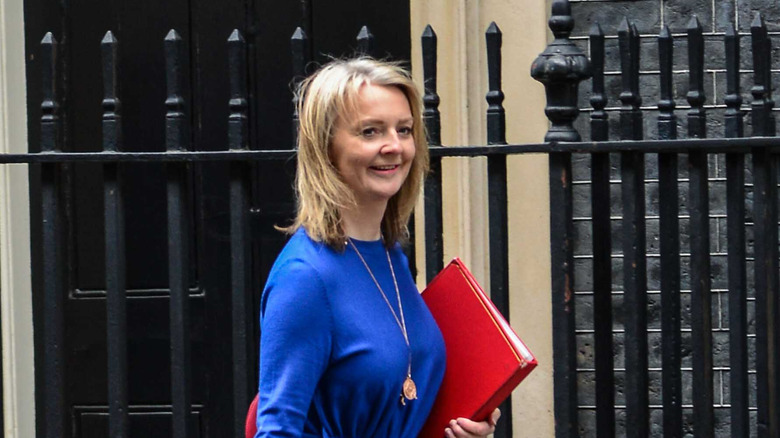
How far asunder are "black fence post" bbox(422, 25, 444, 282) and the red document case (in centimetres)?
61

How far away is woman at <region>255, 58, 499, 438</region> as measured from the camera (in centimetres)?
225

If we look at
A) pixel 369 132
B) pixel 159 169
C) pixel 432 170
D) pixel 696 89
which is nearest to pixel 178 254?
pixel 432 170

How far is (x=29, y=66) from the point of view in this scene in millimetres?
4793

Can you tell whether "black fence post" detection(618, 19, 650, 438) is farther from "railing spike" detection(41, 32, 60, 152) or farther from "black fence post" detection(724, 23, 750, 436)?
"railing spike" detection(41, 32, 60, 152)

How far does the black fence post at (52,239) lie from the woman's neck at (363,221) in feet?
3.92

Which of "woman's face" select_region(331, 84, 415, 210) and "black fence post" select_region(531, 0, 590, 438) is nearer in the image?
"woman's face" select_region(331, 84, 415, 210)

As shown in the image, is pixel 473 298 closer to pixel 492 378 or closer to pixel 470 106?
pixel 492 378

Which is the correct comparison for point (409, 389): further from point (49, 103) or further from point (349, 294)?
point (49, 103)

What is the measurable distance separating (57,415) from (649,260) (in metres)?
2.12

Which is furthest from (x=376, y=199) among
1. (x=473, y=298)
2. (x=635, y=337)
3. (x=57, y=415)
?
(x=57, y=415)

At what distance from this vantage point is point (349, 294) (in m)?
2.32

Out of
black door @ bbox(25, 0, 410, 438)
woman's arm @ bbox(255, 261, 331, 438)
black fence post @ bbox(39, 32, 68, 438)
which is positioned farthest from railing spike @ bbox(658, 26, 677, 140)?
black door @ bbox(25, 0, 410, 438)

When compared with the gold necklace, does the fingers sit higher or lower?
lower

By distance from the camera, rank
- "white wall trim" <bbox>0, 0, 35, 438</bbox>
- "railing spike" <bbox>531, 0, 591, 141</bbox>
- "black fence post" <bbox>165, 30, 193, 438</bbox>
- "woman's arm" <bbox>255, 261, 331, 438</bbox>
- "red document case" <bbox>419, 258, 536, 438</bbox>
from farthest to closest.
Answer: "white wall trim" <bbox>0, 0, 35, 438</bbox>
"black fence post" <bbox>165, 30, 193, 438</bbox>
"railing spike" <bbox>531, 0, 591, 141</bbox>
"red document case" <bbox>419, 258, 536, 438</bbox>
"woman's arm" <bbox>255, 261, 331, 438</bbox>
